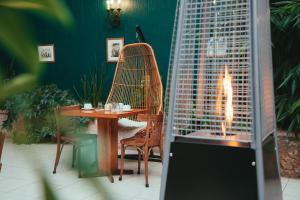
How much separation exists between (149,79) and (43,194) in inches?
195

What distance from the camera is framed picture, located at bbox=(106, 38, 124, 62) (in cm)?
692

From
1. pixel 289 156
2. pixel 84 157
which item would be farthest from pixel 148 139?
pixel 84 157

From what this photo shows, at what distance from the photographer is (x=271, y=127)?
2.38m

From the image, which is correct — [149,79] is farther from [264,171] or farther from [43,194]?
[43,194]

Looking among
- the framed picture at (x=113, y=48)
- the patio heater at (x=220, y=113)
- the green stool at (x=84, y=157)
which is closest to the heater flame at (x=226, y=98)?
the patio heater at (x=220, y=113)

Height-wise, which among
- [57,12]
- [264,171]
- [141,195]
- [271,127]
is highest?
[57,12]

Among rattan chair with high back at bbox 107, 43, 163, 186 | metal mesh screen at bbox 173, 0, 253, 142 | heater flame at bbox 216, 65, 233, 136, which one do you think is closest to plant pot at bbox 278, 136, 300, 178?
rattan chair with high back at bbox 107, 43, 163, 186

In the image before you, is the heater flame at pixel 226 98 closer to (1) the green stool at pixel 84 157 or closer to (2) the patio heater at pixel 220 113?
(2) the patio heater at pixel 220 113

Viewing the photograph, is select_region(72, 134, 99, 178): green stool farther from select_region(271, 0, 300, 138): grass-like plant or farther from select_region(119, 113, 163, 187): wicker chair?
select_region(271, 0, 300, 138): grass-like plant

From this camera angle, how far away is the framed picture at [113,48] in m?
6.92

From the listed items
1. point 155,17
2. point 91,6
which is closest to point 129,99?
point 155,17

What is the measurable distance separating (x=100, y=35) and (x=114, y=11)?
521 millimetres

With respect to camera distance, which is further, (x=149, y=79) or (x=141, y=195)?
(x=149, y=79)

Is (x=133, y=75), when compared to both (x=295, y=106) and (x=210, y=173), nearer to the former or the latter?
(x=295, y=106)
